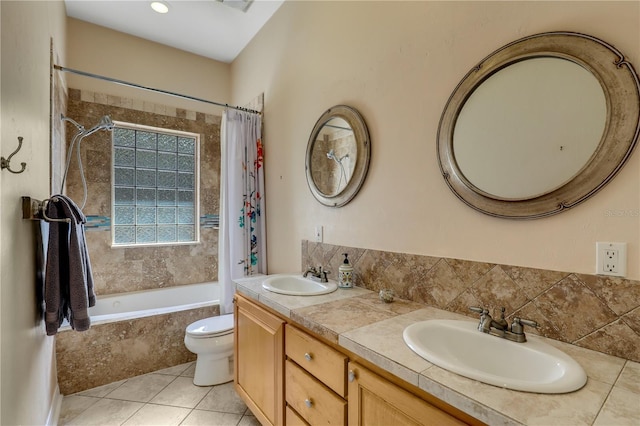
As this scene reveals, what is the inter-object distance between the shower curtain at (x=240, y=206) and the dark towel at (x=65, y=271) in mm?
1094

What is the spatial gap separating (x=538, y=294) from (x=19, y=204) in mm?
2033

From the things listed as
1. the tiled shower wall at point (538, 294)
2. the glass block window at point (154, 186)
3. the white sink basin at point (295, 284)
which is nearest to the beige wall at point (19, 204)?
the white sink basin at point (295, 284)

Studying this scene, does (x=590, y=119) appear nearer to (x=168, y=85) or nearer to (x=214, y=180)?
(x=214, y=180)

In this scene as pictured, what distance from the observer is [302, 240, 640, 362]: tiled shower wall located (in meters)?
0.88

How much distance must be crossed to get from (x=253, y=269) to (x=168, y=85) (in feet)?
7.34

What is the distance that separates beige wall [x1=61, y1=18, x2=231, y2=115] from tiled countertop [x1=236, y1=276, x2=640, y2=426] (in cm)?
296

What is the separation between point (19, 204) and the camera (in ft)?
3.96

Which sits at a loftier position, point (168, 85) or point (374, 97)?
point (168, 85)

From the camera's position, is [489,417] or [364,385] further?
[364,385]

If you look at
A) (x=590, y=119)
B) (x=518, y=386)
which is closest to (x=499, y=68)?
(x=590, y=119)

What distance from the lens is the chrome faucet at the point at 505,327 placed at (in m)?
0.98

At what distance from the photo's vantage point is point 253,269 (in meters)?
2.65

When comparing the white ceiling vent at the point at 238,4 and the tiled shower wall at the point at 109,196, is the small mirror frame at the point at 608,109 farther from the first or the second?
the tiled shower wall at the point at 109,196

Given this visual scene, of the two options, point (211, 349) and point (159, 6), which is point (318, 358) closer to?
point (211, 349)
